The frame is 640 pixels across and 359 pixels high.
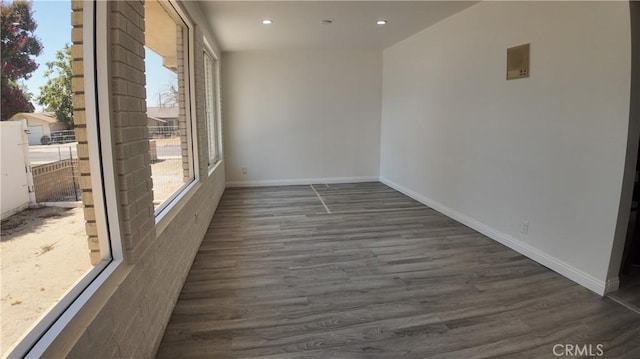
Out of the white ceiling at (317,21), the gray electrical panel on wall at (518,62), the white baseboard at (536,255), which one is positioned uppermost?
the white ceiling at (317,21)

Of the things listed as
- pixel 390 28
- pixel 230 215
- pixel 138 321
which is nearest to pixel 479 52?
pixel 390 28

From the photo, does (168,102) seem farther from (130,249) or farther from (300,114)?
(300,114)

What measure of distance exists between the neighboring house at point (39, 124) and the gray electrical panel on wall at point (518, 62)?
3.43m

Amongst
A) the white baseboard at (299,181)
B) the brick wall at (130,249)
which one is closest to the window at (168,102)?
the brick wall at (130,249)

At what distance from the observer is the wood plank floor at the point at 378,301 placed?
2.02 meters

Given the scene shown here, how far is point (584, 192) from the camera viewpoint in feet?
8.73

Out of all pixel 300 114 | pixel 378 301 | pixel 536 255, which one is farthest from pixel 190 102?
pixel 536 255

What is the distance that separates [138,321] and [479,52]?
388cm

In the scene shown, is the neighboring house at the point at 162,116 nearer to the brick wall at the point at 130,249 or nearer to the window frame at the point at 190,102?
the window frame at the point at 190,102

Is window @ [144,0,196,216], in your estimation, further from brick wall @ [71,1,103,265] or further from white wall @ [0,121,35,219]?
white wall @ [0,121,35,219]

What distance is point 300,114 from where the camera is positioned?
21.7ft

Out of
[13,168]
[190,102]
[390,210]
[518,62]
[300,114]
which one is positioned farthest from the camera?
[300,114]

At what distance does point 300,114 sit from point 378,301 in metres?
4.68

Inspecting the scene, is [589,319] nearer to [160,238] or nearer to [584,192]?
[584,192]
